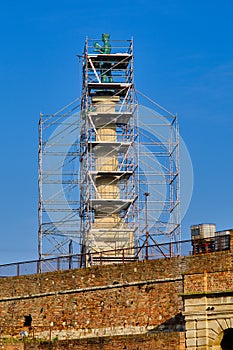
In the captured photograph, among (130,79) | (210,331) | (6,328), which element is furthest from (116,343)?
(130,79)

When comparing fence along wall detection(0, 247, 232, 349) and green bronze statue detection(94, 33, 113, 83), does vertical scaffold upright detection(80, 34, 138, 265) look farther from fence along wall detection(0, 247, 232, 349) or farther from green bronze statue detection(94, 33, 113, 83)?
fence along wall detection(0, 247, 232, 349)

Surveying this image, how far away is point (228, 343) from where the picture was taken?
43.2 meters

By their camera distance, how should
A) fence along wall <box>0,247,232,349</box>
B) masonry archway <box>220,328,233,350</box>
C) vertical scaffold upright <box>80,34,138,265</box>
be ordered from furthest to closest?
vertical scaffold upright <box>80,34,138,265</box>, fence along wall <box>0,247,232,349</box>, masonry archway <box>220,328,233,350</box>

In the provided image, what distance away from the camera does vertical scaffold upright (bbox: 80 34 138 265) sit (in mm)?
68875

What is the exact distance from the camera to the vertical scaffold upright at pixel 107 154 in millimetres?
68875

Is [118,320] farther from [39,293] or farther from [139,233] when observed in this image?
[139,233]

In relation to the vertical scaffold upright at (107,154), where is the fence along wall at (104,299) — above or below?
below

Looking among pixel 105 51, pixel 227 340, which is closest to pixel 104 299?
pixel 227 340

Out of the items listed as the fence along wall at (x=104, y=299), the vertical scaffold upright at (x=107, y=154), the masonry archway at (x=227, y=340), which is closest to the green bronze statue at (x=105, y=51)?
the vertical scaffold upright at (x=107, y=154)

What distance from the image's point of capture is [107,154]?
230ft

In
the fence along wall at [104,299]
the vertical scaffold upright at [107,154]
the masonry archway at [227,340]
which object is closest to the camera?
the masonry archway at [227,340]

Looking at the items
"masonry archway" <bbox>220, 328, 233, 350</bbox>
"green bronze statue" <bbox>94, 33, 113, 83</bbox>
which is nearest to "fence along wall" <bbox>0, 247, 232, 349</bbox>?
"masonry archway" <bbox>220, 328, 233, 350</bbox>

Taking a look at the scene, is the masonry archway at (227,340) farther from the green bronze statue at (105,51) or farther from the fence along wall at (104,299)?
A: the green bronze statue at (105,51)

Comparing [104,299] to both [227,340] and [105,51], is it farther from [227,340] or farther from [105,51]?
[105,51]
